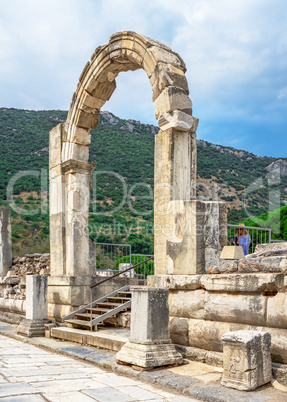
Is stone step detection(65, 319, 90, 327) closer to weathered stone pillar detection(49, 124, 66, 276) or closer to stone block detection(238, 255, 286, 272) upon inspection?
weathered stone pillar detection(49, 124, 66, 276)

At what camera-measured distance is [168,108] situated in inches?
245

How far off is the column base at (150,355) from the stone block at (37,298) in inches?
142

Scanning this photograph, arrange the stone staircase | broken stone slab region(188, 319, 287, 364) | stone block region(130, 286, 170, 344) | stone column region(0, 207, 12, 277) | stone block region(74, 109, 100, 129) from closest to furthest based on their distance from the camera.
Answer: broken stone slab region(188, 319, 287, 364) < stone block region(130, 286, 170, 344) < the stone staircase < stone block region(74, 109, 100, 129) < stone column region(0, 207, 12, 277)

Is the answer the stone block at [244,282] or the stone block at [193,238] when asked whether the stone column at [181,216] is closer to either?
the stone block at [193,238]

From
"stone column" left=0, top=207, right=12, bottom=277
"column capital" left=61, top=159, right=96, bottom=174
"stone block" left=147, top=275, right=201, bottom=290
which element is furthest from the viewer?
"stone column" left=0, top=207, right=12, bottom=277

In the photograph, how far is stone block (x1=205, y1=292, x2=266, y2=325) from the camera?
4.31 meters

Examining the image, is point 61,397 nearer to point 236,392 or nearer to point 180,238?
point 236,392

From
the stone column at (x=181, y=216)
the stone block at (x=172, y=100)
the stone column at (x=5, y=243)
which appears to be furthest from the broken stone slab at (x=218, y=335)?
the stone column at (x=5, y=243)

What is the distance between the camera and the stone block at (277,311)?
160 inches

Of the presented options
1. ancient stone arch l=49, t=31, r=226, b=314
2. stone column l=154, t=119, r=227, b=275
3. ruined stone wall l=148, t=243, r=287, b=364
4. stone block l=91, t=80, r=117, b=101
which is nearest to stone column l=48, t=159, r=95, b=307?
ancient stone arch l=49, t=31, r=226, b=314

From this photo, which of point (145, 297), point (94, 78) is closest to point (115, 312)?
point (145, 297)

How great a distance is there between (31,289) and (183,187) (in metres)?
4.00

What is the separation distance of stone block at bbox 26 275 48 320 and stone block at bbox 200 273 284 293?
14.1ft

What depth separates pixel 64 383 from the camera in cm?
443
